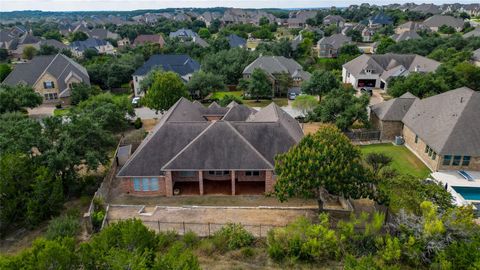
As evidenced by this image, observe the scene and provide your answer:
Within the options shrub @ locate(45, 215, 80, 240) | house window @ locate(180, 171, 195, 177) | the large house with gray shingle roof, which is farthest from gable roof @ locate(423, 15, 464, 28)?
shrub @ locate(45, 215, 80, 240)

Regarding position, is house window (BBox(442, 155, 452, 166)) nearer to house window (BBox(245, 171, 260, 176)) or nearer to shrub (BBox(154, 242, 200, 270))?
house window (BBox(245, 171, 260, 176))

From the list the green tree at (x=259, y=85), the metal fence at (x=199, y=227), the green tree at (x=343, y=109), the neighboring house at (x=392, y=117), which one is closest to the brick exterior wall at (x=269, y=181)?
the metal fence at (x=199, y=227)

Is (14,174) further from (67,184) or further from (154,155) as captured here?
(154,155)

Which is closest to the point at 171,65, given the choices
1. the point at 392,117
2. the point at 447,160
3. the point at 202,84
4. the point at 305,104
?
the point at 202,84

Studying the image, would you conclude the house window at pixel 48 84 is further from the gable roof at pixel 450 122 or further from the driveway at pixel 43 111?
the gable roof at pixel 450 122

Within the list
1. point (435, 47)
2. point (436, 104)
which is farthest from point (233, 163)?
point (435, 47)
